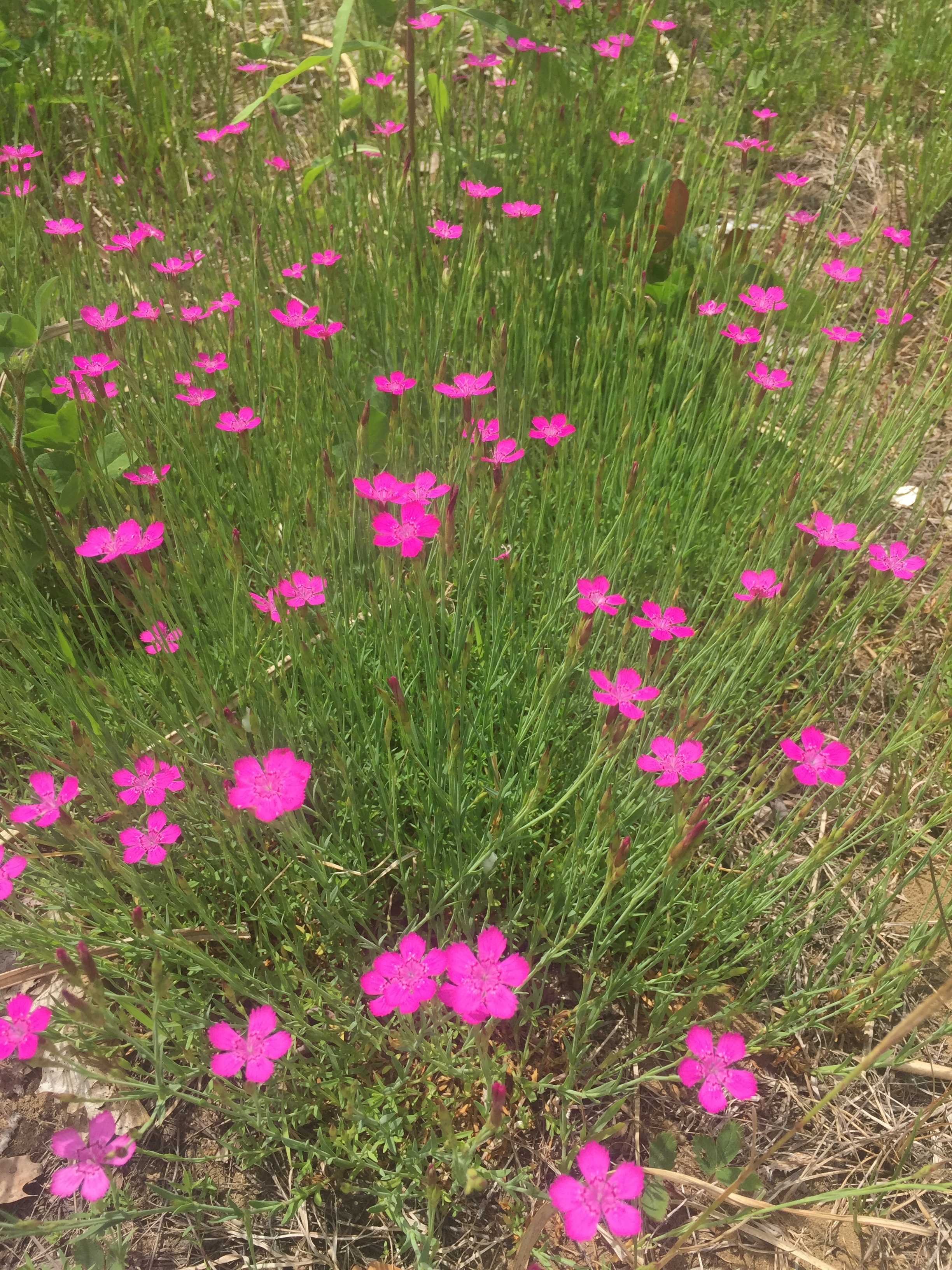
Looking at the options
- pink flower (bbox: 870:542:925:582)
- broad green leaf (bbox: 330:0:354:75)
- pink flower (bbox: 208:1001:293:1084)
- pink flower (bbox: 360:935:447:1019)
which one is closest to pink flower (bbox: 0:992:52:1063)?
pink flower (bbox: 208:1001:293:1084)

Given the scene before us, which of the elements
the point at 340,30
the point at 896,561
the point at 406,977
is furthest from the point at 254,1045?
the point at 340,30

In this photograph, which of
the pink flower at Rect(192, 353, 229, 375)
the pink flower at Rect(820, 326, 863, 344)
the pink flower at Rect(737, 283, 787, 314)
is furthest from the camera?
the pink flower at Rect(737, 283, 787, 314)

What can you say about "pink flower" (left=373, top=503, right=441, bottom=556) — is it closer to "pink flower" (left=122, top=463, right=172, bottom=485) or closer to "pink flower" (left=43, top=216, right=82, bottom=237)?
"pink flower" (left=122, top=463, right=172, bottom=485)

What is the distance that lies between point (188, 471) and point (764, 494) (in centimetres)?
152

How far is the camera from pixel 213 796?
161cm

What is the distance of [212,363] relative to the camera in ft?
6.83

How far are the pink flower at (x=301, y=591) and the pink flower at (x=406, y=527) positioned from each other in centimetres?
18

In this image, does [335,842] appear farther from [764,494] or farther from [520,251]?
[520,251]

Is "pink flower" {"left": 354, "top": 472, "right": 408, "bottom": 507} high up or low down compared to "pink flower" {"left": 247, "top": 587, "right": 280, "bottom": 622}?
up

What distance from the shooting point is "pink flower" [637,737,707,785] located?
1331mm

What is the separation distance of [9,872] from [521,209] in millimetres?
2227

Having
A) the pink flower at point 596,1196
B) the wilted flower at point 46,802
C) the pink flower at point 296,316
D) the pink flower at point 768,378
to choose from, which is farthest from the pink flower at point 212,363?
the pink flower at point 596,1196

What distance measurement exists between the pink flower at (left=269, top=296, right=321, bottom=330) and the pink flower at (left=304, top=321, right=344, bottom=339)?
0.02 meters

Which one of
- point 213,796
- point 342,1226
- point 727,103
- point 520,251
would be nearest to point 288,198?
point 520,251
